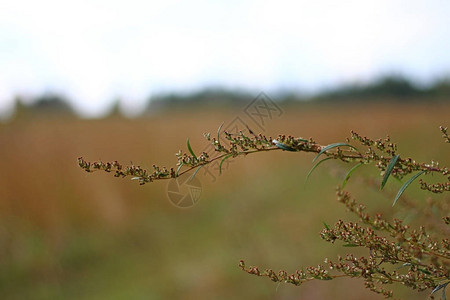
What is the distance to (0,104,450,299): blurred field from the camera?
558cm

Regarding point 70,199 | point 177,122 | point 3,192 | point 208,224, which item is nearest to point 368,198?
point 208,224

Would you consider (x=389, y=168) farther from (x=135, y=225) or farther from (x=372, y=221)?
(x=135, y=225)

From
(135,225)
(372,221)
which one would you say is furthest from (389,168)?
(135,225)

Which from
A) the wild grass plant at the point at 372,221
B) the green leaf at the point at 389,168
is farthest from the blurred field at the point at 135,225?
the green leaf at the point at 389,168

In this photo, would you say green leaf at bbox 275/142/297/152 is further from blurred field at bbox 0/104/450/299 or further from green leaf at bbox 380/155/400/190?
blurred field at bbox 0/104/450/299

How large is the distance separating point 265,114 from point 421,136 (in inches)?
447

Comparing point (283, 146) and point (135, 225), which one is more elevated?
point (283, 146)

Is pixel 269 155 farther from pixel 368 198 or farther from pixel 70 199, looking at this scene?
pixel 70 199

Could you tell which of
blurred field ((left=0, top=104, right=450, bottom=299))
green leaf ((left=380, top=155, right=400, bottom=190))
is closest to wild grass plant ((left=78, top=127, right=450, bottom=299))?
green leaf ((left=380, top=155, right=400, bottom=190))

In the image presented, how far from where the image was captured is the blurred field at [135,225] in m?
5.58

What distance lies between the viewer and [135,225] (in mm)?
7332

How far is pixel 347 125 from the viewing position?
1577 centimetres

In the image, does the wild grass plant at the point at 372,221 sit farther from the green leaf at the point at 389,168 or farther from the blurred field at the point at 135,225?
the blurred field at the point at 135,225

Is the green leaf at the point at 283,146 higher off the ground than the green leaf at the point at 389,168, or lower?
higher
